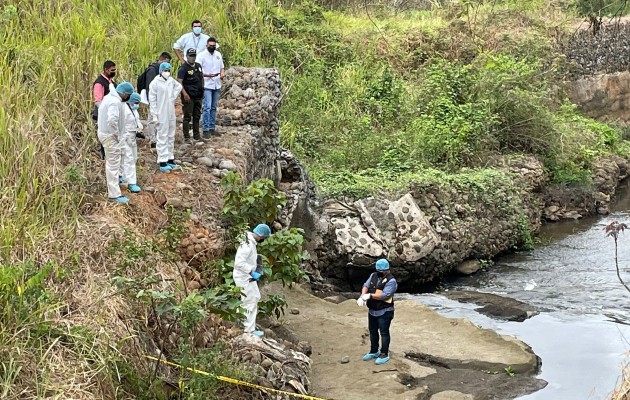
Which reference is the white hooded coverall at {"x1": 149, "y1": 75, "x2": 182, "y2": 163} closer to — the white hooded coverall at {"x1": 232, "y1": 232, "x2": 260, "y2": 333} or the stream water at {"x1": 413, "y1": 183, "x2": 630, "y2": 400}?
the white hooded coverall at {"x1": 232, "y1": 232, "x2": 260, "y2": 333}

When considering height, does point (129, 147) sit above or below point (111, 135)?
below

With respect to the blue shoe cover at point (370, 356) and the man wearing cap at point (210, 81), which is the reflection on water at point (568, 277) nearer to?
the blue shoe cover at point (370, 356)

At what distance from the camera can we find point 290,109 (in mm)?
20141

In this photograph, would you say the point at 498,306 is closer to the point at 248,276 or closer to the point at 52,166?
the point at 248,276

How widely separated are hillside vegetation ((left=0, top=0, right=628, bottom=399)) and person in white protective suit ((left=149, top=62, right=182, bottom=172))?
90cm

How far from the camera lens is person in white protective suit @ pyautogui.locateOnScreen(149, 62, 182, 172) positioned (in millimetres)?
11383

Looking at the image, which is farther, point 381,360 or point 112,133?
point 381,360

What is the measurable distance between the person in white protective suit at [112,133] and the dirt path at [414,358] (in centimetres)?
317

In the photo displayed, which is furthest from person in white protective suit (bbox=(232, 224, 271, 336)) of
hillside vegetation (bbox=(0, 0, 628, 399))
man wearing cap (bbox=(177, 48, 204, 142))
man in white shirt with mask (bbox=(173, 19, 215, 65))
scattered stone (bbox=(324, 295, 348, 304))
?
man in white shirt with mask (bbox=(173, 19, 215, 65))

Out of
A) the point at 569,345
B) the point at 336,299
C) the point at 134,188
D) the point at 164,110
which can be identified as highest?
the point at 164,110

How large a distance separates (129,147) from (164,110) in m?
1.23

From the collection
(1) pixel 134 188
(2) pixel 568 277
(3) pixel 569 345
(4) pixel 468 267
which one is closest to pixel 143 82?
(1) pixel 134 188

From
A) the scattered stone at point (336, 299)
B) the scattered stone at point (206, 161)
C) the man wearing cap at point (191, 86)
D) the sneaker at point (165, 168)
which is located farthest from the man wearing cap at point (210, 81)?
the scattered stone at point (336, 299)

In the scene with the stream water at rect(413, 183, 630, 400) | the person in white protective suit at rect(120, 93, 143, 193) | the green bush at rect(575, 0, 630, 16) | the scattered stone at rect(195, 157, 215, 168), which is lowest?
the stream water at rect(413, 183, 630, 400)
